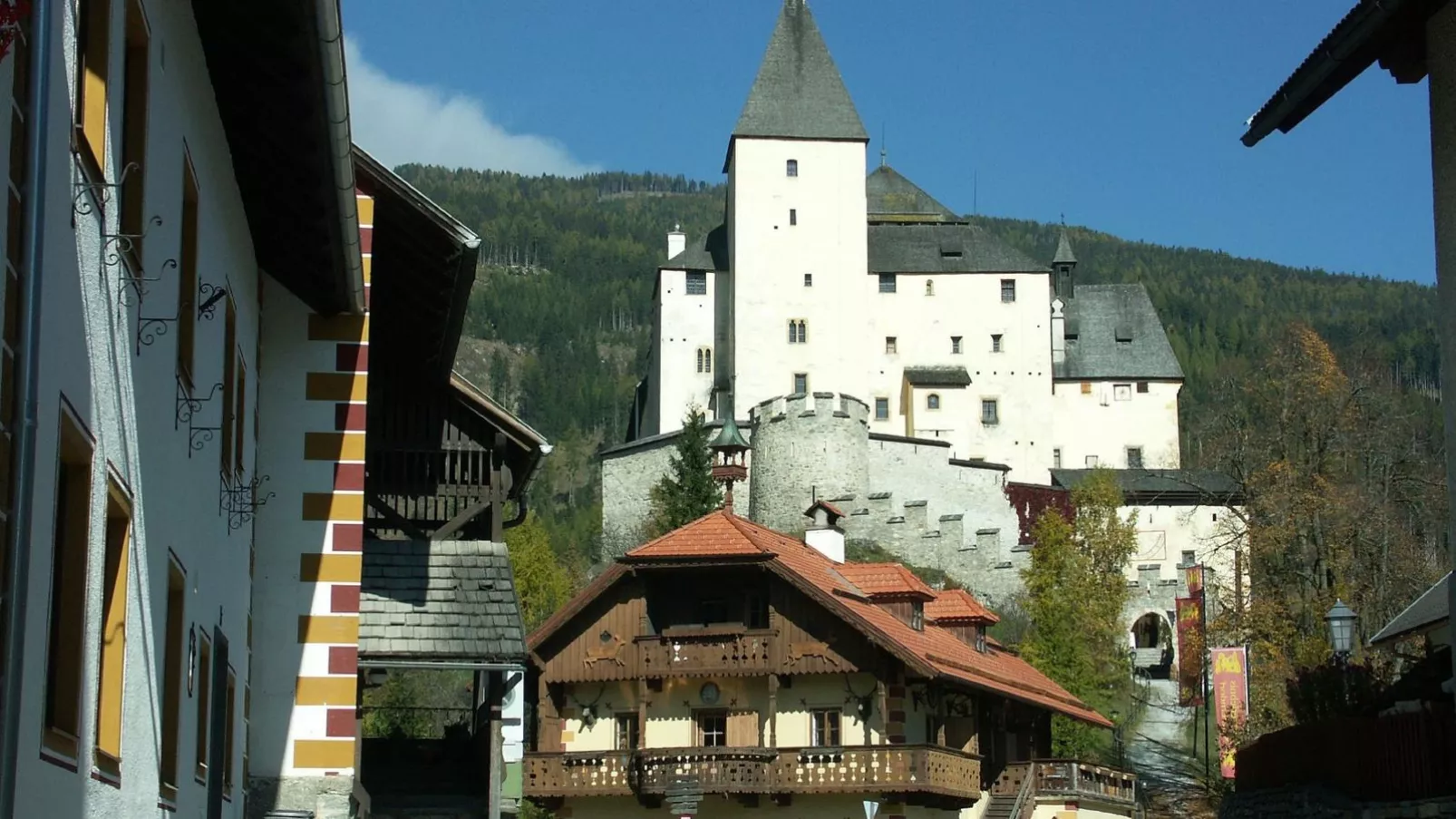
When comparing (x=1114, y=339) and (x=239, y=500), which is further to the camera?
(x=1114, y=339)

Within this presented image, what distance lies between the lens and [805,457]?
260 ft

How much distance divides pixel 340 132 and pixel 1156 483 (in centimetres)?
7995

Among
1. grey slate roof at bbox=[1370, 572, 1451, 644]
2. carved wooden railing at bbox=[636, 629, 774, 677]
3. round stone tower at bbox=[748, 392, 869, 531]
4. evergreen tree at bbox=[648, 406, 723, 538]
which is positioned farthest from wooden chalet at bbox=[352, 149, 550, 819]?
round stone tower at bbox=[748, 392, 869, 531]

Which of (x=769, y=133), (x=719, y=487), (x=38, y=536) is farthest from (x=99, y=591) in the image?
(x=769, y=133)

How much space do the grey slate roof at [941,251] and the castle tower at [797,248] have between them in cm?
344

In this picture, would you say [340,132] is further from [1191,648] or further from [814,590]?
[1191,648]

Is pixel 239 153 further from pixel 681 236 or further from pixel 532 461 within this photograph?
pixel 681 236

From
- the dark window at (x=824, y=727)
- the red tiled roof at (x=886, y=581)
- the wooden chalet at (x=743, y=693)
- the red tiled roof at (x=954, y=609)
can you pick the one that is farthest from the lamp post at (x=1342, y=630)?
the red tiled roof at (x=954, y=609)

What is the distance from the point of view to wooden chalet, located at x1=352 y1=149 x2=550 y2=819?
17562mm

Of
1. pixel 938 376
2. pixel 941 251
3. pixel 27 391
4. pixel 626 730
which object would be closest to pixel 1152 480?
pixel 938 376

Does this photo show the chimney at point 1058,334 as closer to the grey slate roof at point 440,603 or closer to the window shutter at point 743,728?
the window shutter at point 743,728

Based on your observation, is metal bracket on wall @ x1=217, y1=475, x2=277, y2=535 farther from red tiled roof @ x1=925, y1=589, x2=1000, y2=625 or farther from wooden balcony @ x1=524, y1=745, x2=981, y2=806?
red tiled roof @ x1=925, y1=589, x2=1000, y2=625

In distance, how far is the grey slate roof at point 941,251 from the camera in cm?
9188

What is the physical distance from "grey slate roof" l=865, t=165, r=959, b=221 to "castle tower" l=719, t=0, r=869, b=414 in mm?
8872
